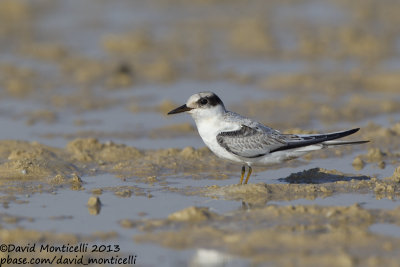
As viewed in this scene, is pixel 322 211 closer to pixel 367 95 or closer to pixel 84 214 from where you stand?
pixel 84 214

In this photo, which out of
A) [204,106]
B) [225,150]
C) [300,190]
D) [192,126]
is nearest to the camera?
[300,190]

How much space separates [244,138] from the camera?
28.8 ft

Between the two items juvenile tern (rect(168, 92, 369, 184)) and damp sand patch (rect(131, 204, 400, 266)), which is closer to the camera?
damp sand patch (rect(131, 204, 400, 266))

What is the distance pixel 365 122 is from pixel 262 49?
537cm

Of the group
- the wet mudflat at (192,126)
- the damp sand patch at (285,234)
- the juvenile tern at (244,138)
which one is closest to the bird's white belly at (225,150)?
the juvenile tern at (244,138)

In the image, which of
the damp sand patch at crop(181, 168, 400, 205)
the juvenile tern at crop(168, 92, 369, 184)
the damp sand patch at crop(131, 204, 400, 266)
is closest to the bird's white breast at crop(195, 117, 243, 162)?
the juvenile tern at crop(168, 92, 369, 184)

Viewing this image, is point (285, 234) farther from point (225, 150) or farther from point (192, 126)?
point (192, 126)

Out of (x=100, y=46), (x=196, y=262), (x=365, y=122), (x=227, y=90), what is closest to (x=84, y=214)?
(x=196, y=262)

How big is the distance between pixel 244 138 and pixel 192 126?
3699 mm

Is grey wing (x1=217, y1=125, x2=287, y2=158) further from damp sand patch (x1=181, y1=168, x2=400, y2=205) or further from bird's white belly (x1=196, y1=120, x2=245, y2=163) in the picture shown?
damp sand patch (x1=181, y1=168, x2=400, y2=205)

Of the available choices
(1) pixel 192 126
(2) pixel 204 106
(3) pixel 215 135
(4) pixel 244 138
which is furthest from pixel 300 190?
(1) pixel 192 126

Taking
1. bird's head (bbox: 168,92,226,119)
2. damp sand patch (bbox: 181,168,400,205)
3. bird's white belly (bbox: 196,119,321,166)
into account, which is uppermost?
bird's head (bbox: 168,92,226,119)

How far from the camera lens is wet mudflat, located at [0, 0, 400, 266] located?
23.2 ft

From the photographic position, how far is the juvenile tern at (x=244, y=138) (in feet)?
28.8
